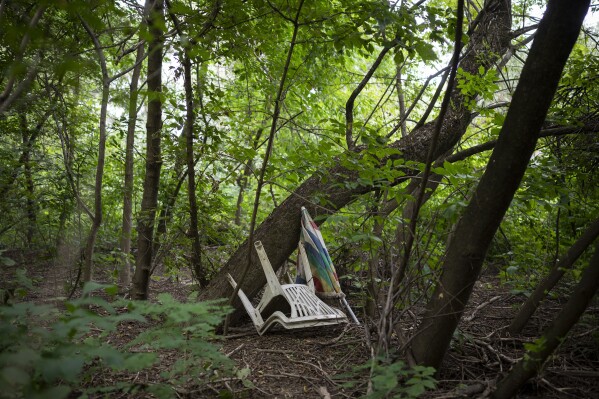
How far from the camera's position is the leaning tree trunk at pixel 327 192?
13.1ft

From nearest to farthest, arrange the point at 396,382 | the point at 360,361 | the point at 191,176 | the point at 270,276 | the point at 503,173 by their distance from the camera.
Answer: the point at 396,382 → the point at 503,173 → the point at 360,361 → the point at 270,276 → the point at 191,176

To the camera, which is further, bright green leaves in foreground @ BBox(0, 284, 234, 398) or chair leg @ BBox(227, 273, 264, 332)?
chair leg @ BBox(227, 273, 264, 332)

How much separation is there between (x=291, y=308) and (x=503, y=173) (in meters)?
2.01

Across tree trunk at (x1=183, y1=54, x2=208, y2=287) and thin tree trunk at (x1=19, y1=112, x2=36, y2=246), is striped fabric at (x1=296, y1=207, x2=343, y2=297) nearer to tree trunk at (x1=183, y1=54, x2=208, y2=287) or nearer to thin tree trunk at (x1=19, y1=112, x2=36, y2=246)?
tree trunk at (x1=183, y1=54, x2=208, y2=287)

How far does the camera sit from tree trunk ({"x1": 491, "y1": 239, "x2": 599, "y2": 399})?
5.85 feet

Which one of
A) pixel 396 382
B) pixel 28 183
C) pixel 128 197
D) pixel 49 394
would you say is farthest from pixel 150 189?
pixel 396 382

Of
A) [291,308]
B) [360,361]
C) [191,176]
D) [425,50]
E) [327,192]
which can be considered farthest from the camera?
[327,192]

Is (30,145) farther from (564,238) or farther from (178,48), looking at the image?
(564,238)

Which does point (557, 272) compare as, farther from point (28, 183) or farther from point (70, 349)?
point (28, 183)

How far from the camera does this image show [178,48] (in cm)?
301

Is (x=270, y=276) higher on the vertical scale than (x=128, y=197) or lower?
lower

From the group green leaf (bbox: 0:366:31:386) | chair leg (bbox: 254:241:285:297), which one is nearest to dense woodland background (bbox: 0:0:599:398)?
green leaf (bbox: 0:366:31:386)

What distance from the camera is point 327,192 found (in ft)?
13.6

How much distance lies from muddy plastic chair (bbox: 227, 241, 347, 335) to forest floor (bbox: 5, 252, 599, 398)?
155 mm
